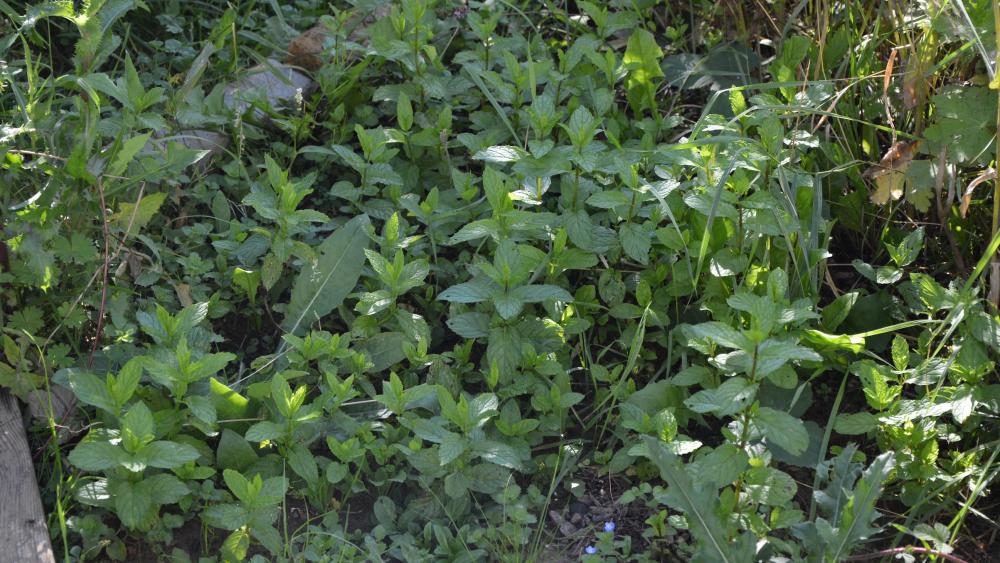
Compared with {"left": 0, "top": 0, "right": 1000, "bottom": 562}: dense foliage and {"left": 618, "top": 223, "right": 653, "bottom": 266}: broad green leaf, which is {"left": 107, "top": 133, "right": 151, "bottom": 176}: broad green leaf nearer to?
{"left": 0, "top": 0, "right": 1000, "bottom": 562}: dense foliage

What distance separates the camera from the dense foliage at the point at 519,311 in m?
2.17

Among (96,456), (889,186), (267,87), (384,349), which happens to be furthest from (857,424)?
(267,87)

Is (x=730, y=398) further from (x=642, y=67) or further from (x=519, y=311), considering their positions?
(x=642, y=67)

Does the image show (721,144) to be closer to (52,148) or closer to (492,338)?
(492,338)

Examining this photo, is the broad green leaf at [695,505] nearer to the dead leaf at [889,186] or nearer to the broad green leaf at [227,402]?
the broad green leaf at [227,402]

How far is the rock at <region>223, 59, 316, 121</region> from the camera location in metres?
3.26

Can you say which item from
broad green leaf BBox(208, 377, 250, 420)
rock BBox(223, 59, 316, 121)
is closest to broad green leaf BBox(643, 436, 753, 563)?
broad green leaf BBox(208, 377, 250, 420)

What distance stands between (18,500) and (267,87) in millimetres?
1748

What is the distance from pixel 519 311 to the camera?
96.0 inches

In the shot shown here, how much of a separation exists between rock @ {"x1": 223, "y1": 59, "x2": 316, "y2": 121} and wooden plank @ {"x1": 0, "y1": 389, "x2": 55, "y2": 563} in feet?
4.14

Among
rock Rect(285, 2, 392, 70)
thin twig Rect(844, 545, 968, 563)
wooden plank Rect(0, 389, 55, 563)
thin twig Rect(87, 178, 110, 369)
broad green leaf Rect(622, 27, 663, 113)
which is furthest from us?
rock Rect(285, 2, 392, 70)

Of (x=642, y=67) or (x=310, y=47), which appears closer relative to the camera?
Result: (x=642, y=67)

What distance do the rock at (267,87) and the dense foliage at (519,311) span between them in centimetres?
4

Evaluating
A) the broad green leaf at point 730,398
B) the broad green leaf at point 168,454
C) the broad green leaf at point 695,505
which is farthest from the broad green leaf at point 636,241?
the broad green leaf at point 168,454
